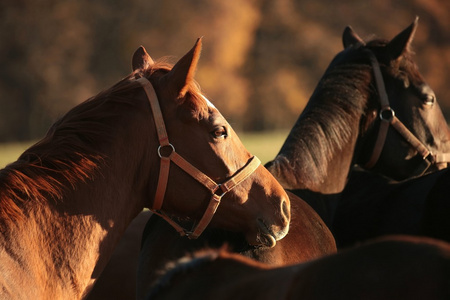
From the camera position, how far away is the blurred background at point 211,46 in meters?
39.7

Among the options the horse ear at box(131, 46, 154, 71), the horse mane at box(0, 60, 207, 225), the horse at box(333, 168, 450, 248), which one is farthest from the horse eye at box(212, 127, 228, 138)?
the horse at box(333, 168, 450, 248)

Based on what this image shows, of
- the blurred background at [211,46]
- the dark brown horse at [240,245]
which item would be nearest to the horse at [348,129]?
the dark brown horse at [240,245]

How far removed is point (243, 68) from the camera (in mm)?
49750

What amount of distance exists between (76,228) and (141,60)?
1.06 m

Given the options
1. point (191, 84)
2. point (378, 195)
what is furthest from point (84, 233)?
point (378, 195)

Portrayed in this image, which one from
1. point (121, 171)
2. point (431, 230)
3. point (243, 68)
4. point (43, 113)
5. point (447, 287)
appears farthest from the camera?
point (243, 68)

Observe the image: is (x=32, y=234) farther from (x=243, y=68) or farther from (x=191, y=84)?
(x=243, y=68)

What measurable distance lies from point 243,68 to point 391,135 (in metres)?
45.5

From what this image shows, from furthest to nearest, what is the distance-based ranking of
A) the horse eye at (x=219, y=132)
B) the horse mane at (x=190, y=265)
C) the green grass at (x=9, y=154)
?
the green grass at (x=9, y=154) → the horse eye at (x=219, y=132) → the horse mane at (x=190, y=265)

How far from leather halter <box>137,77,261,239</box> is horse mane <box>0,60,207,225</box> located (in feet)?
0.35

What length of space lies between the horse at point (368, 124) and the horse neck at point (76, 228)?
4.77 ft

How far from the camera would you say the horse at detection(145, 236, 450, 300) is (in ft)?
4.86

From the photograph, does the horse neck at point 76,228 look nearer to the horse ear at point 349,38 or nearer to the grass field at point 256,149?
the horse ear at point 349,38

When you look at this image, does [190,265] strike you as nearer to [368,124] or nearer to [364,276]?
[364,276]
